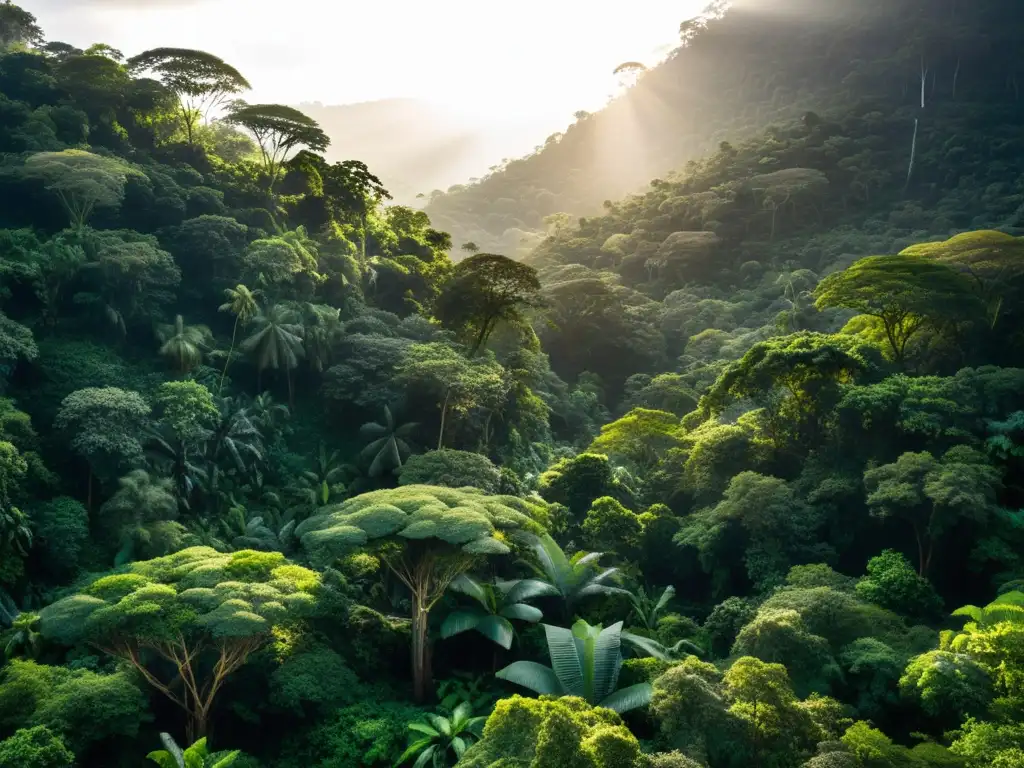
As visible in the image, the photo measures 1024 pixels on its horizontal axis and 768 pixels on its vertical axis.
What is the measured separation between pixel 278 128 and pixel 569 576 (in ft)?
101

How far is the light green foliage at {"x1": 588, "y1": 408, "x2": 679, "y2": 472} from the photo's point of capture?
27.5 m

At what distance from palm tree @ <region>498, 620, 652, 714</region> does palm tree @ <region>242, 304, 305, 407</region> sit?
16.9 m

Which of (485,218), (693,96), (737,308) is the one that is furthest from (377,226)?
(693,96)

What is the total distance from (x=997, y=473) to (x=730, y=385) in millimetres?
7786

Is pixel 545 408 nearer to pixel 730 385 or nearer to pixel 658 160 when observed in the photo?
pixel 730 385

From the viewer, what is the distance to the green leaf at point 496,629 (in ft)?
53.4

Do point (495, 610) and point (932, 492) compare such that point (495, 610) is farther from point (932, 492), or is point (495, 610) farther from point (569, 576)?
point (932, 492)

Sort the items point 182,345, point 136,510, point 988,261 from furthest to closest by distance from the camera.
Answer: point 182,345 → point 988,261 → point 136,510

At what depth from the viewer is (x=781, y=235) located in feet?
187

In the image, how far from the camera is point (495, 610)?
683 inches

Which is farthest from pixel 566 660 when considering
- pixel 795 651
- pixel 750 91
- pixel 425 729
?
pixel 750 91

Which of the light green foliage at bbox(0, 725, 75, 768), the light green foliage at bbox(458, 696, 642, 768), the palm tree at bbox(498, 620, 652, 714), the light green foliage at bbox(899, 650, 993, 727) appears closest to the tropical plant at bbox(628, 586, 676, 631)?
the palm tree at bbox(498, 620, 652, 714)

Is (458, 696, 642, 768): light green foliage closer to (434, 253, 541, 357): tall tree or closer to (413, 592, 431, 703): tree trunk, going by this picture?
(413, 592, 431, 703): tree trunk

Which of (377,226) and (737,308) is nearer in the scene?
(377,226)
